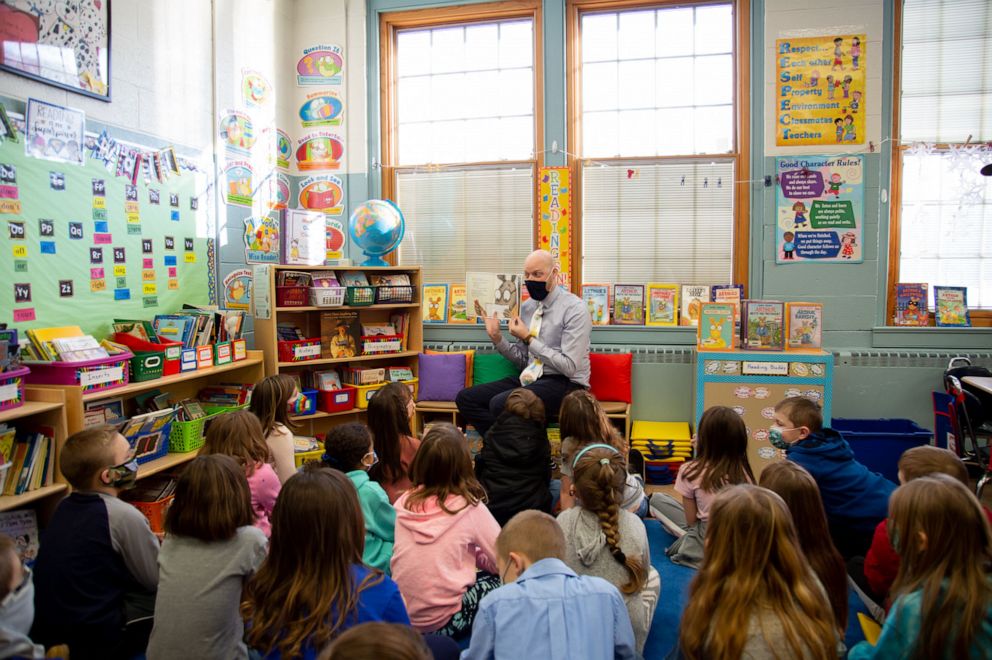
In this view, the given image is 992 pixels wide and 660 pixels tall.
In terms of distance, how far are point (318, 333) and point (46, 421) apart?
227 cm

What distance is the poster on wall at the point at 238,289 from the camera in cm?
488

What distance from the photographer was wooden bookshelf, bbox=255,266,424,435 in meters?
4.75

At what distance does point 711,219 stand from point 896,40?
69.4 inches

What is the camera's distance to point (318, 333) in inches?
210

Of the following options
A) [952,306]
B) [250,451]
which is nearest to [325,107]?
[250,451]

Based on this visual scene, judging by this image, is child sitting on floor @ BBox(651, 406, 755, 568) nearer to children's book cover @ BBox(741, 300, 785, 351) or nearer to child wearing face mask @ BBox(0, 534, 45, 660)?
children's book cover @ BBox(741, 300, 785, 351)

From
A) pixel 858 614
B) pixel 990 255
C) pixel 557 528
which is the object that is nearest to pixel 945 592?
pixel 557 528

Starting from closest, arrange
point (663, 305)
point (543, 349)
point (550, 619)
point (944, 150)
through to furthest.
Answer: point (550, 619) → point (543, 349) → point (944, 150) → point (663, 305)

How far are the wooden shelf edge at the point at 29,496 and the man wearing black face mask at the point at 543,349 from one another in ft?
8.15

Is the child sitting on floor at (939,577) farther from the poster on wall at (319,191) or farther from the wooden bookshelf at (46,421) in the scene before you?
the poster on wall at (319,191)

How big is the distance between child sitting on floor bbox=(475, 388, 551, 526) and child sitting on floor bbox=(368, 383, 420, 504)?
0.37 metres

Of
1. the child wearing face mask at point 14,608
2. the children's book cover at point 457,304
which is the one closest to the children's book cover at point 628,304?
the children's book cover at point 457,304

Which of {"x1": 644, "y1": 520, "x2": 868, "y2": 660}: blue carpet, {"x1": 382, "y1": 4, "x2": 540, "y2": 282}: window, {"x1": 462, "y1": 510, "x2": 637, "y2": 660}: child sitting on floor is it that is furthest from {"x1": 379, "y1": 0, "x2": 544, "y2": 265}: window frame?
{"x1": 462, "y1": 510, "x2": 637, "y2": 660}: child sitting on floor

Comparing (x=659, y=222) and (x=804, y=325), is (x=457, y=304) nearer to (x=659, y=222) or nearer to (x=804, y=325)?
(x=659, y=222)
